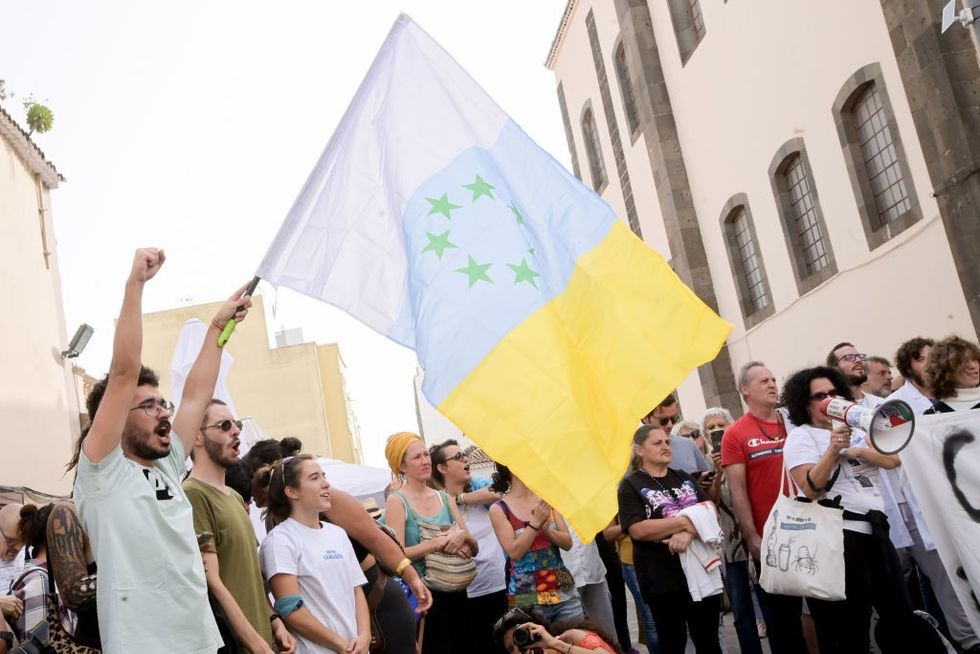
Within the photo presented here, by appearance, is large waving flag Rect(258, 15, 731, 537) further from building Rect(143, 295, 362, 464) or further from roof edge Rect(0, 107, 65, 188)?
building Rect(143, 295, 362, 464)

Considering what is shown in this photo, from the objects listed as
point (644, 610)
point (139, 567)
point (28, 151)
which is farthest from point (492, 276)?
point (28, 151)

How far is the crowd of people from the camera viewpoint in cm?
376

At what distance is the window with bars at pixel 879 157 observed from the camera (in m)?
15.0

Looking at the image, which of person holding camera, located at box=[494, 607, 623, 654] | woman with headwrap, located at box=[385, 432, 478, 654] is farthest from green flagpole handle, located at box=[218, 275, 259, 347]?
woman with headwrap, located at box=[385, 432, 478, 654]

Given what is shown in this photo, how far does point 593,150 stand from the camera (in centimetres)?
3075

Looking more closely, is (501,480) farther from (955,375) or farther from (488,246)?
(955,375)

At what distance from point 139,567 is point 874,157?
1436cm

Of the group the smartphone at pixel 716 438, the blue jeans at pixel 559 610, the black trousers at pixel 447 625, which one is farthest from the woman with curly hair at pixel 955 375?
the black trousers at pixel 447 625

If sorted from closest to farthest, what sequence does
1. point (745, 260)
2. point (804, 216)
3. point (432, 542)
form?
point (432, 542)
point (804, 216)
point (745, 260)

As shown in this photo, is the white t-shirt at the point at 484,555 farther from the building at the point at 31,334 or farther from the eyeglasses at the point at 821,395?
the building at the point at 31,334

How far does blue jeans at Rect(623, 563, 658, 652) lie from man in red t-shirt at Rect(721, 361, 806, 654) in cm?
93

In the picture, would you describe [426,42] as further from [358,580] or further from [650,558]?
[650,558]

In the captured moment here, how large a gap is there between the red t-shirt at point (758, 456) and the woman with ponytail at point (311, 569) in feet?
9.95

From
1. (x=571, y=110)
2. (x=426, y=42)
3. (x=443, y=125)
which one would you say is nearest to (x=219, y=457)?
(x=443, y=125)
